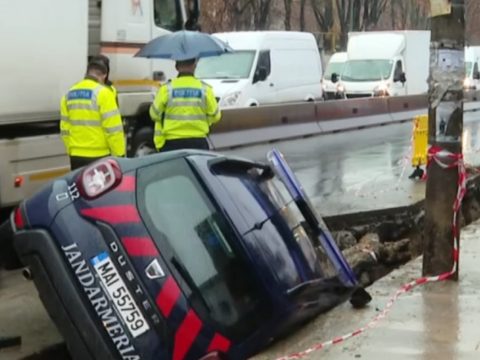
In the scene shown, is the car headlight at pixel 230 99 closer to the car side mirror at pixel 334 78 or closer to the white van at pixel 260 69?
the white van at pixel 260 69

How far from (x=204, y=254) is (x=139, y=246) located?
34 centimetres

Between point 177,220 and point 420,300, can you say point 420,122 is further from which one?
point 177,220

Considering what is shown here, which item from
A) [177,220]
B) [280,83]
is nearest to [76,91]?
[177,220]

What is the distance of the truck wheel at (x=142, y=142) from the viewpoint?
36.4ft

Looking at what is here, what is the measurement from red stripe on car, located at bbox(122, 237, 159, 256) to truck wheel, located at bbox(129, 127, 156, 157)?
6.09 meters

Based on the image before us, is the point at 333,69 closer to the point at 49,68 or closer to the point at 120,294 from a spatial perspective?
the point at 49,68

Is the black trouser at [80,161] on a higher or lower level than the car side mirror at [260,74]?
lower

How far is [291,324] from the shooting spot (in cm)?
542

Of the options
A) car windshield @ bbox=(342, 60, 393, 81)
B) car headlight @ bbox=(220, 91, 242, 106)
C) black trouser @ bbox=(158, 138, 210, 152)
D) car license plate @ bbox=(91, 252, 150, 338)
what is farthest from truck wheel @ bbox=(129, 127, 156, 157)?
car windshield @ bbox=(342, 60, 393, 81)

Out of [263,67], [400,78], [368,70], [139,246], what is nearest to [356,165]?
[263,67]

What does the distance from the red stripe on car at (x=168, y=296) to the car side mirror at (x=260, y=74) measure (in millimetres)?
17907

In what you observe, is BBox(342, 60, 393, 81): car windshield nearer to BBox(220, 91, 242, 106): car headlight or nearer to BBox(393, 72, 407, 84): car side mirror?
BBox(393, 72, 407, 84): car side mirror

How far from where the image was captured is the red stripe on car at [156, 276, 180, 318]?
4859mm

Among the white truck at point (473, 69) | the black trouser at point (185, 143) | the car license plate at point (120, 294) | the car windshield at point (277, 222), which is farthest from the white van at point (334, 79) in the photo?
the car license plate at point (120, 294)
